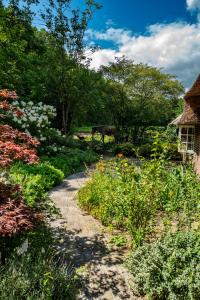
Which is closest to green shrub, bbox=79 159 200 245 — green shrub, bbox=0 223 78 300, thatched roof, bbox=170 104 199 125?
green shrub, bbox=0 223 78 300

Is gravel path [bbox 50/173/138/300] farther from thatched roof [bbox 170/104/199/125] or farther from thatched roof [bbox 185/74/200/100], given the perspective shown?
thatched roof [bbox 185/74/200/100]

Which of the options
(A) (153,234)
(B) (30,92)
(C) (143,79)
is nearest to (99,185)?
(A) (153,234)

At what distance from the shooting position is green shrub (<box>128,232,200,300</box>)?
3.20 metres

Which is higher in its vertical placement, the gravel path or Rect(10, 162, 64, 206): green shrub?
Rect(10, 162, 64, 206): green shrub

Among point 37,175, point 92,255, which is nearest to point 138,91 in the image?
point 37,175

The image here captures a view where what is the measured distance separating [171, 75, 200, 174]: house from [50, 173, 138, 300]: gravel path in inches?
209

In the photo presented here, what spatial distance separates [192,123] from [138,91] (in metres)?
12.2

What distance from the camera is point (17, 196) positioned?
152 inches

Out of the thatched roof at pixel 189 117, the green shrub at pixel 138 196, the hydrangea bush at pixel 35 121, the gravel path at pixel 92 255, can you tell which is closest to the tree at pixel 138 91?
the hydrangea bush at pixel 35 121

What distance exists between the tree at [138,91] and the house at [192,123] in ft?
35.6

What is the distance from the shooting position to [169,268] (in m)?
3.36

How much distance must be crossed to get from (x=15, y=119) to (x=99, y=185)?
6.40 m

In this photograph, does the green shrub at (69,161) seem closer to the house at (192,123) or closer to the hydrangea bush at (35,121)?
the hydrangea bush at (35,121)

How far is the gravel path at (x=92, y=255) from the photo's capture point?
3.61 m
